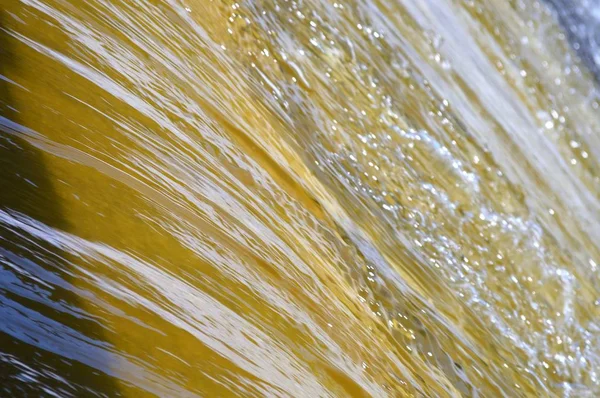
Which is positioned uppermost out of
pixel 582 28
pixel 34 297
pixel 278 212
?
pixel 582 28

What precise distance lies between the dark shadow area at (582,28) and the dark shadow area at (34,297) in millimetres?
3355

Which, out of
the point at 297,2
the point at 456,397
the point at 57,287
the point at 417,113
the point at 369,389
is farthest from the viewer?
the point at 417,113

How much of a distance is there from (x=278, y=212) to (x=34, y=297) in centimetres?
64

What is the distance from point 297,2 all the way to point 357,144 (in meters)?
0.52

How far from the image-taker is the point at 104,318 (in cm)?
108

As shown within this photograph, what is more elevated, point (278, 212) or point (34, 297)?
point (278, 212)

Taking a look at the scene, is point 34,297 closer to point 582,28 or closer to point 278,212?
point 278,212

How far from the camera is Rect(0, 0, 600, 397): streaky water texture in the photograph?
1.09 meters

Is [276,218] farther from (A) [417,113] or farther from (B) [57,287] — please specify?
(A) [417,113]

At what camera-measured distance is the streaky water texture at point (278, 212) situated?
1095mm

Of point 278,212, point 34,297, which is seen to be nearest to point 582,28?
point 278,212

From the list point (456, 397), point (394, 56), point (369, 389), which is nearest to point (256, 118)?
point (369, 389)

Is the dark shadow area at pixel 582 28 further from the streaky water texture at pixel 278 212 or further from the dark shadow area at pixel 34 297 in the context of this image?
the dark shadow area at pixel 34 297

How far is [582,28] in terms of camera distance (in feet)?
13.0
